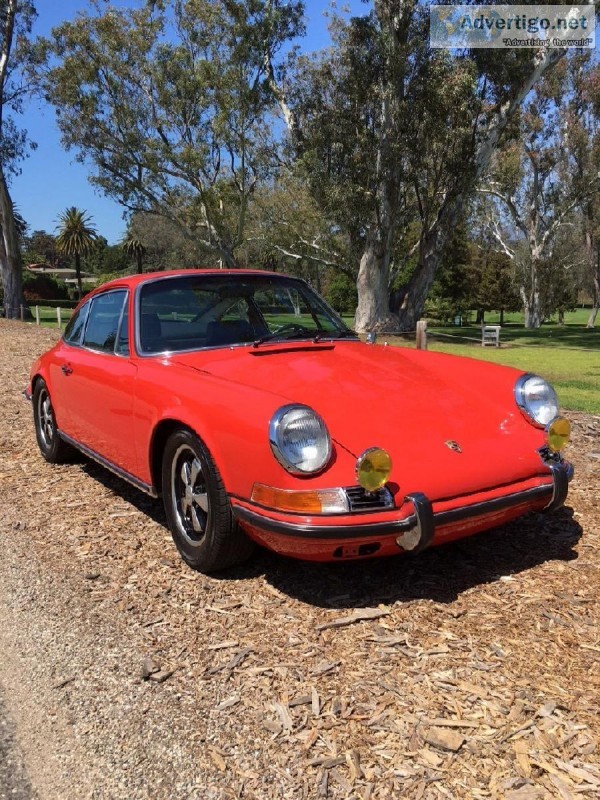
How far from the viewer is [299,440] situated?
2932mm

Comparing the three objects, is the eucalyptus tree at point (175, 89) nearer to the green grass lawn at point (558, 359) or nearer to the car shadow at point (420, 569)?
the green grass lawn at point (558, 359)

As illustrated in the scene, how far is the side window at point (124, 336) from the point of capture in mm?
4254

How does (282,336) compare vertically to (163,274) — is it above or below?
below

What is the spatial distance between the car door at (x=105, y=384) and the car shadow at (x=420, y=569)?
1.10 metres

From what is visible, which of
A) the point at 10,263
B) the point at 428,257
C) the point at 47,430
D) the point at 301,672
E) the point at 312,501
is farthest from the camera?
the point at 10,263

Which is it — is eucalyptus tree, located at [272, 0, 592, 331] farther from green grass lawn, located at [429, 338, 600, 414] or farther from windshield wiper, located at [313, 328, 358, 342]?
windshield wiper, located at [313, 328, 358, 342]

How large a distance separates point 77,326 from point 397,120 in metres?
18.8

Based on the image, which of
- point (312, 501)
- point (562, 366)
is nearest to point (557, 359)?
point (562, 366)

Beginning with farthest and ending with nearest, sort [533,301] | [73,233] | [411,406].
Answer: [73,233]
[533,301]
[411,406]

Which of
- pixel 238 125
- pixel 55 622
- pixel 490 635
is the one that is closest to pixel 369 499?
pixel 490 635

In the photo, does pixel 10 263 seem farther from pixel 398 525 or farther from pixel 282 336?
pixel 398 525

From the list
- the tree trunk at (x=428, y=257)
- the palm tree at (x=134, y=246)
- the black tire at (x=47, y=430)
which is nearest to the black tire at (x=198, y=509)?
the black tire at (x=47, y=430)

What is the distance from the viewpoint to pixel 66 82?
25.5 m

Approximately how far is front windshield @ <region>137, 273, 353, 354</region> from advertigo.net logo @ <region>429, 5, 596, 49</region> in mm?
20152
